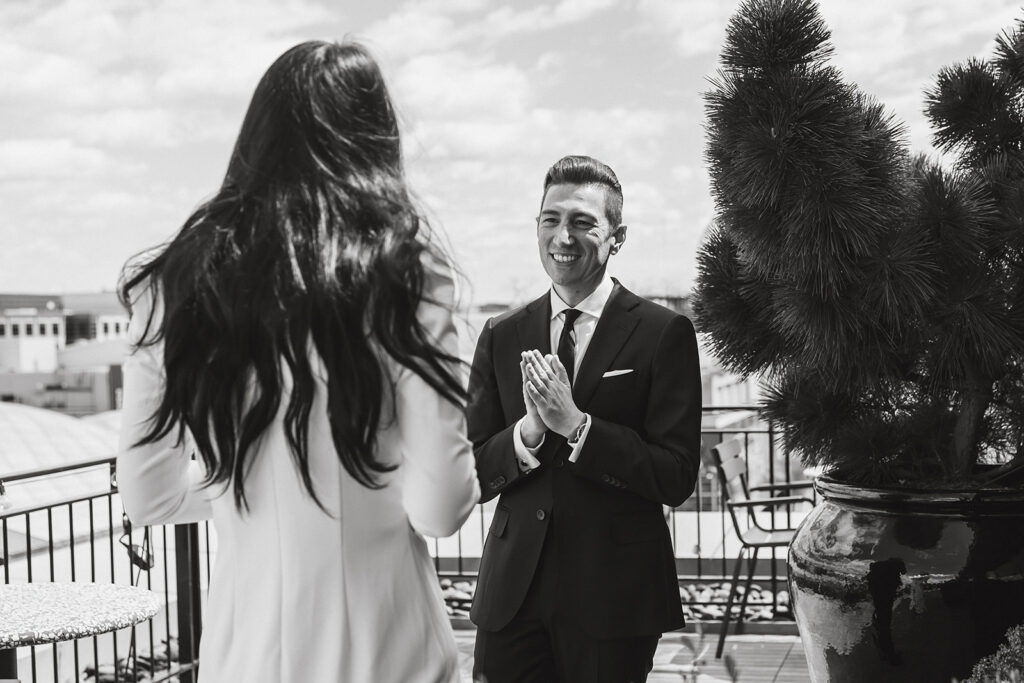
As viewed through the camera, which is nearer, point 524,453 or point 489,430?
point 524,453

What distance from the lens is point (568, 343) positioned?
2.82 m

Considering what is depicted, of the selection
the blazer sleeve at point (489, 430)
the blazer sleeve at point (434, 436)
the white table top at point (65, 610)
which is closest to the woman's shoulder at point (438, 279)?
the blazer sleeve at point (434, 436)

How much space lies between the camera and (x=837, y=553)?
3340 mm

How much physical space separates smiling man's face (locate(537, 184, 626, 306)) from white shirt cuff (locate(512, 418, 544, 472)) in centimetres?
40

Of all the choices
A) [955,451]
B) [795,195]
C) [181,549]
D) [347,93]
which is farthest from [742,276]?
[181,549]

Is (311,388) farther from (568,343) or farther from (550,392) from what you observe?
(568,343)

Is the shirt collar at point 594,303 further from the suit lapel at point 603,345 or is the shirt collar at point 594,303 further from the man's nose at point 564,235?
the man's nose at point 564,235

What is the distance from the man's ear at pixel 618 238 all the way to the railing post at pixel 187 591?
2928 mm

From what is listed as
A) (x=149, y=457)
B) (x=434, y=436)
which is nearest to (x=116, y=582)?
(x=149, y=457)

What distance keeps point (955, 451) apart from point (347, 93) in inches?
100

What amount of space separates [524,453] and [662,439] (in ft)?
1.14

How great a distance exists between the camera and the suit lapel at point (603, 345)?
2.72 m

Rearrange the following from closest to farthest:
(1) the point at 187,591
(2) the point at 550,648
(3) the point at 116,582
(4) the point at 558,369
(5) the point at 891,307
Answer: (4) the point at 558,369
(2) the point at 550,648
(5) the point at 891,307
(1) the point at 187,591
(3) the point at 116,582

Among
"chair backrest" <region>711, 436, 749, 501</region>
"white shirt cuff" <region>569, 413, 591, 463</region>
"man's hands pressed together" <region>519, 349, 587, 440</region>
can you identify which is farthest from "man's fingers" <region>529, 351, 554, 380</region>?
"chair backrest" <region>711, 436, 749, 501</region>
